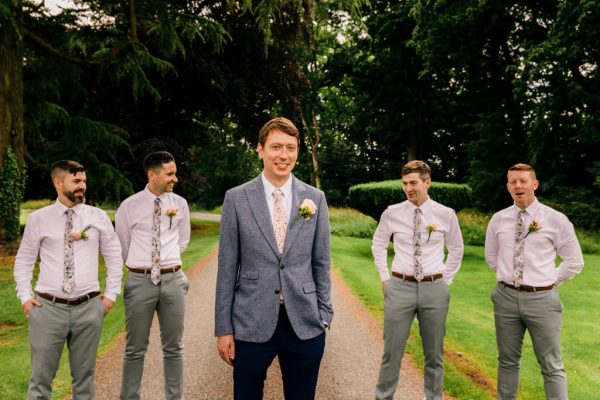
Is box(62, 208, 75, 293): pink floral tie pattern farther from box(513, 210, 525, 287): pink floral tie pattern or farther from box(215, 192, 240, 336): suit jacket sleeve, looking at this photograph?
box(513, 210, 525, 287): pink floral tie pattern

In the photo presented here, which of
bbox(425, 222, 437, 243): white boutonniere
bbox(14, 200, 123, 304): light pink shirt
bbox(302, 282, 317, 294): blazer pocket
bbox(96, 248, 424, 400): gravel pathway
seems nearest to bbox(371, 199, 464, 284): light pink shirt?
bbox(425, 222, 437, 243): white boutonniere

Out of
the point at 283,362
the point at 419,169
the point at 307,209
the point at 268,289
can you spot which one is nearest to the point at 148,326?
the point at 283,362

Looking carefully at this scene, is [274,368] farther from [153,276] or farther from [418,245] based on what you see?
[418,245]

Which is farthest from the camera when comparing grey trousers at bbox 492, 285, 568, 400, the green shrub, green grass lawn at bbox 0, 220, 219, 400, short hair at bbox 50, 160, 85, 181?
the green shrub

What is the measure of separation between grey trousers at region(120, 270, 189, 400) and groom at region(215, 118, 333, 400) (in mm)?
1737

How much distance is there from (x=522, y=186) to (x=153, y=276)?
3.43 metres

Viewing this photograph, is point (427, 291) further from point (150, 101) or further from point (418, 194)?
point (150, 101)

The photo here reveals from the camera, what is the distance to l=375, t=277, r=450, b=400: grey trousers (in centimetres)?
425

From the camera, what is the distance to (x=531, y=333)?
3990 millimetres

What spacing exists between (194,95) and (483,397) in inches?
788

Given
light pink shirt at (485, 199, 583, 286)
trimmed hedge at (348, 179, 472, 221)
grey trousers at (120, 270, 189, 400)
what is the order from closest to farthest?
light pink shirt at (485, 199, 583, 286) → grey trousers at (120, 270, 189, 400) → trimmed hedge at (348, 179, 472, 221)

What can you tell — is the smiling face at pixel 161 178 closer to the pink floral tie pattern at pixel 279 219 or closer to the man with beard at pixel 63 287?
the man with beard at pixel 63 287

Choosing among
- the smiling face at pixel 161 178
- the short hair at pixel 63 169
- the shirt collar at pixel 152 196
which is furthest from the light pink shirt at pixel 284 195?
the shirt collar at pixel 152 196

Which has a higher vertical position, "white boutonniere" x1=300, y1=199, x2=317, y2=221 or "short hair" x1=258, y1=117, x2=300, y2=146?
"short hair" x1=258, y1=117, x2=300, y2=146
